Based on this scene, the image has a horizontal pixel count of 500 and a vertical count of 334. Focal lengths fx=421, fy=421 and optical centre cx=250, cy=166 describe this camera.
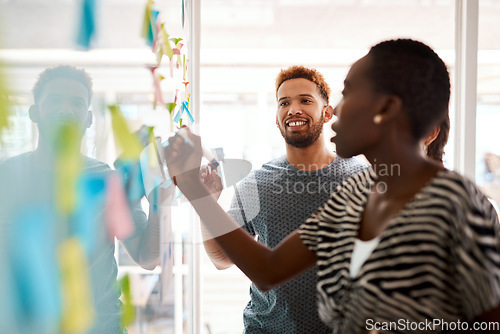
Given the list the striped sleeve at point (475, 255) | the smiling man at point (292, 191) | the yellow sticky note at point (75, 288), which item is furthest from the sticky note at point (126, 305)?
the smiling man at point (292, 191)

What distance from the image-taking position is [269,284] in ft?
3.01

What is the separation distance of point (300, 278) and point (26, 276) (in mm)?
1200

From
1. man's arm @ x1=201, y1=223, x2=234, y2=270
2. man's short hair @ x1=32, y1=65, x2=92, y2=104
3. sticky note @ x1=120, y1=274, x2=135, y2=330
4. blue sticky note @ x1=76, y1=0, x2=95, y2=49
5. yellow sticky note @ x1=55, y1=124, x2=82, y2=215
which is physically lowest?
man's arm @ x1=201, y1=223, x2=234, y2=270

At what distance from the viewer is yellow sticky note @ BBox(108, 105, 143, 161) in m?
0.57

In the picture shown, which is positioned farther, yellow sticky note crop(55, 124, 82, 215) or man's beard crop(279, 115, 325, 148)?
man's beard crop(279, 115, 325, 148)

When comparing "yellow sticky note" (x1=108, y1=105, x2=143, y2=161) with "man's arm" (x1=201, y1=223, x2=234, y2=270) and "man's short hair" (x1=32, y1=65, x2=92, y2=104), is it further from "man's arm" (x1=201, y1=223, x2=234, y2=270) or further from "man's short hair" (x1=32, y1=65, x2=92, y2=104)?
"man's arm" (x1=201, y1=223, x2=234, y2=270)

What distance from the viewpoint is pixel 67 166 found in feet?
1.39

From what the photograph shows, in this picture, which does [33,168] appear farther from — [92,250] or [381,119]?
[381,119]

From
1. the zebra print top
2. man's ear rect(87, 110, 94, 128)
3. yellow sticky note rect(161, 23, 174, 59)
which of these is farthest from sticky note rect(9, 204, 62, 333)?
yellow sticky note rect(161, 23, 174, 59)

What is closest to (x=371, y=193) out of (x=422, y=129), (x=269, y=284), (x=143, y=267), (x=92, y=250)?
(x=422, y=129)

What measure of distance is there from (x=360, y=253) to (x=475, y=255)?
20cm

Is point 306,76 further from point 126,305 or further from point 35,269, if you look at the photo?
point 35,269

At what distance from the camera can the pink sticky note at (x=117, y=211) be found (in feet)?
1.77

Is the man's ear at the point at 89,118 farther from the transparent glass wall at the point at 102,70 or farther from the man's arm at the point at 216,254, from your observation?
the man's arm at the point at 216,254
